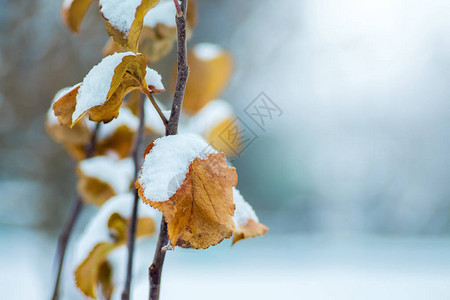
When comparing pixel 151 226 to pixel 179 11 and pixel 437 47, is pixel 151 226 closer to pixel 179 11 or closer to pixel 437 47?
pixel 179 11

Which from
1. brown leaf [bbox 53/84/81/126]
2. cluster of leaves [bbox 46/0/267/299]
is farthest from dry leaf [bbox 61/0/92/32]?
brown leaf [bbox 53/84/81/126]

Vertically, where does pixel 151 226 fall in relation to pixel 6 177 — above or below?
below

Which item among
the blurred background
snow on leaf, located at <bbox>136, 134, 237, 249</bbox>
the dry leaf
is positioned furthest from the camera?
the blurred background

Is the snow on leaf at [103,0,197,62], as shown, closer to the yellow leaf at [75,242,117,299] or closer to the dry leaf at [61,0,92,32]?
the dry leaf at [61,0,92,32]

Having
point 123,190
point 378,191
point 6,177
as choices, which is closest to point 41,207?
point 6,177

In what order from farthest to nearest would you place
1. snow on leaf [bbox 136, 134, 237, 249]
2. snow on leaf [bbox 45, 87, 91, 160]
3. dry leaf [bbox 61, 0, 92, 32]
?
1. snow on leaf [bbox 45, 87, 91, 160]
2. dry leaf [bbox 61, 0, 92, 32]
3. snow on leaf [bbox 136, 134, 237, 249]

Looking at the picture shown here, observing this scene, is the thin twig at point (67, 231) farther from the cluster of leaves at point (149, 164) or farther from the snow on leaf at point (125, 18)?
the snow on leaf at point (125, 18)
